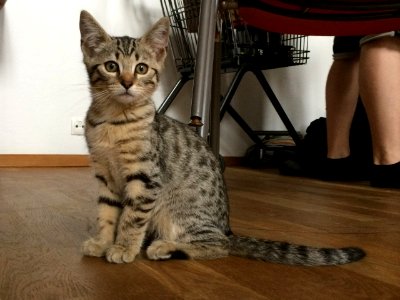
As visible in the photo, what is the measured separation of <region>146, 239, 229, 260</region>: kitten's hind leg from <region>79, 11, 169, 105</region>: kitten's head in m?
0.31

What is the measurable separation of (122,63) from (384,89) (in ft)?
4.03

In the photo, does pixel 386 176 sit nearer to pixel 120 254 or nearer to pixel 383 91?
pixel 383 91

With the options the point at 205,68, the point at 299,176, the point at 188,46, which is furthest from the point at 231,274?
the point at 188,46

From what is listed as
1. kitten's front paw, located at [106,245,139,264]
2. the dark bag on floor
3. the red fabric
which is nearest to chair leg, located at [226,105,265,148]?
the dark bag on floor

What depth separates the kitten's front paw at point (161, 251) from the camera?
0.89 meters

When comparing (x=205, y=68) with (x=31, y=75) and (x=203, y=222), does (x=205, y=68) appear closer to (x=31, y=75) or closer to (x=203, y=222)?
(x=203, y=222)

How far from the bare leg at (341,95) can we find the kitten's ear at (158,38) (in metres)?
1.23

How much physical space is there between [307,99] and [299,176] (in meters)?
1.10

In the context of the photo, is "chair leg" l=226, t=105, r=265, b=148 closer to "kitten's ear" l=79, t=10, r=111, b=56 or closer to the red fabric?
the red fabric

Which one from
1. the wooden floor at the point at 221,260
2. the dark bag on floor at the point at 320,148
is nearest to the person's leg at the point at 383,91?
the wooden floor at the point at 221,260

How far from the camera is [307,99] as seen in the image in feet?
11.2

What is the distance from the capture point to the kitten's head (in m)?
0.93

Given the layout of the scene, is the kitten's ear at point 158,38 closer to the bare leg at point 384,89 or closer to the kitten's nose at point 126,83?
the kitten's nose at point 126,83

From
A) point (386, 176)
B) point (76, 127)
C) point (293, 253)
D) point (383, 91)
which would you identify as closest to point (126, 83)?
point (293, 253)
